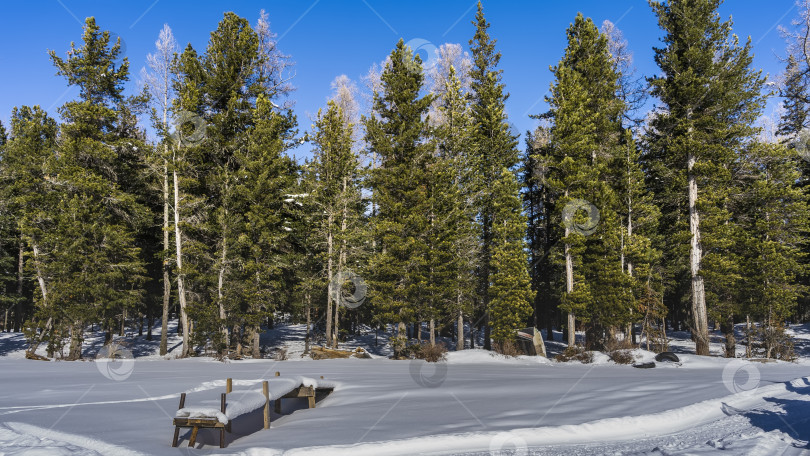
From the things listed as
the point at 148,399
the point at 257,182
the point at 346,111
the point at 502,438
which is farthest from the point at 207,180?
the point at 502,438

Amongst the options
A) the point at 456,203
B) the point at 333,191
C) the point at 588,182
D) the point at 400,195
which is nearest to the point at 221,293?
the point at 333,191

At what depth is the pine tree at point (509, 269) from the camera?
23859 mm

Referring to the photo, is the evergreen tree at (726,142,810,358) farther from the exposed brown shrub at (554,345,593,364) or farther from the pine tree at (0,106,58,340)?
the pine tree at (0,106,58,340)

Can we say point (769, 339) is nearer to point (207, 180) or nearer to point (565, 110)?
point (565, 110)

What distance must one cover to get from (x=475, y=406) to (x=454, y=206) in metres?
16.4

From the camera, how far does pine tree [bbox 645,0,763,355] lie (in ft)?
72.9

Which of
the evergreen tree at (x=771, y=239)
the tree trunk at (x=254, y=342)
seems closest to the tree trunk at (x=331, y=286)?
the tree trunk at (x=254, y=342)

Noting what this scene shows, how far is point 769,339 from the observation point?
23.5m

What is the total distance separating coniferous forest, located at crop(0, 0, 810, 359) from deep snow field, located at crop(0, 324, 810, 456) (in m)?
8.54

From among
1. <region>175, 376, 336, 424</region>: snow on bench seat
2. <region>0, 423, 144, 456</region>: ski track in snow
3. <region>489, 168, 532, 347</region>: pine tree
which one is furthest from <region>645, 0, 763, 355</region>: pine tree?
<region>0, 423, 144, 456</region>: ski track in snow

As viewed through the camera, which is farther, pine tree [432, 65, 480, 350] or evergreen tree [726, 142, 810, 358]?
pine tree [432, 65, 480, 350]

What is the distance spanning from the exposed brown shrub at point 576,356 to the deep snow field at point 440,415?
5.59 m

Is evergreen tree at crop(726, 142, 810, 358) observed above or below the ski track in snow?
above

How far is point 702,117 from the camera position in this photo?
22547 mm
